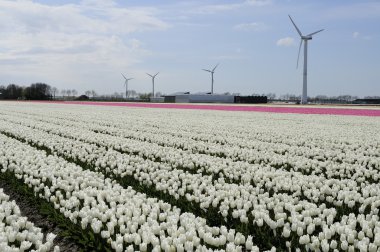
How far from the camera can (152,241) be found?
559 cm

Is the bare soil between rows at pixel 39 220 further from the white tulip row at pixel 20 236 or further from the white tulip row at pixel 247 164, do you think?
the white tulip row at pixel 247 164

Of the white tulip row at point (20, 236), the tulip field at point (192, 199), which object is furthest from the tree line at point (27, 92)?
the white tulip row at point (20, 236)

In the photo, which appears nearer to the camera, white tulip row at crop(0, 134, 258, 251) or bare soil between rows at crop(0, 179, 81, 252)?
white tulip row at crop(0, 134, 258, 251)

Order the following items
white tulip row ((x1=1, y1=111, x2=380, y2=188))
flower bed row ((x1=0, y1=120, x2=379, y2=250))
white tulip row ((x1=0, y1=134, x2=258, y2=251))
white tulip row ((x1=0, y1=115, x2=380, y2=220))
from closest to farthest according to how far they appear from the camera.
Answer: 1. white tulip row ((x1=0, y1=134, x2=258, y2=251))
2. flower bed row ((x1=0, y1=120, x2=379, y2=250))
3. white tulip row ((x1=0, y1=115, x2=380, y2=220))
4. white tulip row ((x1=1, y1=111, x2=380, y2=188))

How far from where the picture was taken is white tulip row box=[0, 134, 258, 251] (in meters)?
5.69

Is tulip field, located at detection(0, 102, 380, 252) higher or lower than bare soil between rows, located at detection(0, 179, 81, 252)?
higher

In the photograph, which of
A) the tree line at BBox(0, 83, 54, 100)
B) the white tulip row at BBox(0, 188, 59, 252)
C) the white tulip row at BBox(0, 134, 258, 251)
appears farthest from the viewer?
the tree line at BBox(0, 83, 54, 100)

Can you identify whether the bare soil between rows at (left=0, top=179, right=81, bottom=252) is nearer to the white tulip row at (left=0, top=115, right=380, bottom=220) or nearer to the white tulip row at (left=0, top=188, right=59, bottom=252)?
the white tulip row at (left=0, top=188, right=59, bottom=252)

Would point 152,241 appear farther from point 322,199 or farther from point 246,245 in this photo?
point 322,199

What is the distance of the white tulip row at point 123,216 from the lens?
5688 millimetres

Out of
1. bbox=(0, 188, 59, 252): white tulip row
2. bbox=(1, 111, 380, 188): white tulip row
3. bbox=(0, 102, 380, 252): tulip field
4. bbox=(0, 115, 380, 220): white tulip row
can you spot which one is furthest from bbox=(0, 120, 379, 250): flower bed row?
bbox=(0, 188, 59, 252): white tulip row

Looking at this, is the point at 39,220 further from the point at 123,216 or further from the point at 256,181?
the point at 256,181

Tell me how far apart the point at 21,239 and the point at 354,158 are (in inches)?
386

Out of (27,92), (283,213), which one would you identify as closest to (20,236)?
(283,213)
